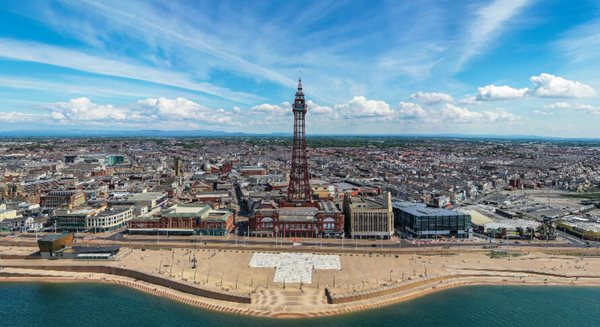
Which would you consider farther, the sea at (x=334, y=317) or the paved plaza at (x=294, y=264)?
the paved plaza at (x=294, y=264)

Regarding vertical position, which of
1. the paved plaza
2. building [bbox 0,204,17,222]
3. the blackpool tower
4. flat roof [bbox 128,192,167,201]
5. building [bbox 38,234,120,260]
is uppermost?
the blackpool tower

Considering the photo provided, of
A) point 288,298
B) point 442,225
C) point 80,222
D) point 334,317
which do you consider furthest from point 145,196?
point 334,317

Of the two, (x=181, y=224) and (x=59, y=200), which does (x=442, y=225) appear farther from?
(x=59, y=200)

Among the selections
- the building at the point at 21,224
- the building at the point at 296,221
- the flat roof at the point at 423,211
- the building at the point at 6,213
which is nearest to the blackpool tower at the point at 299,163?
the building at the point at 296,221

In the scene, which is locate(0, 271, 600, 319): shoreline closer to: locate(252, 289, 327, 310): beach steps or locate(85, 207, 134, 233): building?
locate(252, 289, 327, 310): beach steps

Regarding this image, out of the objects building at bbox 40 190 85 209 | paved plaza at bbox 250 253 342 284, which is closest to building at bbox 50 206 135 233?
building at bbox 40 190 85 209

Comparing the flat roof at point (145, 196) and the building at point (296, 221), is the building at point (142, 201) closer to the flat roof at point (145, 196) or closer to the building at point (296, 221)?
the flat roof at point (145, 196)
